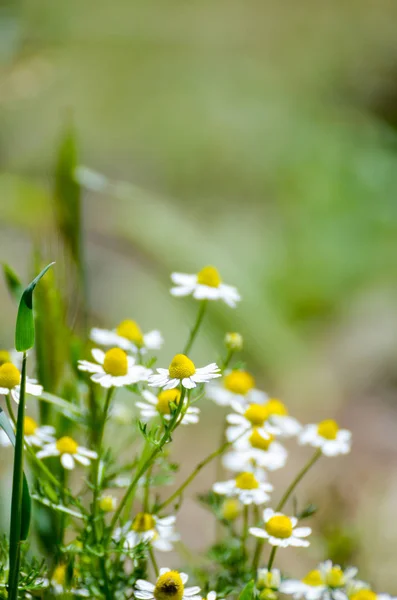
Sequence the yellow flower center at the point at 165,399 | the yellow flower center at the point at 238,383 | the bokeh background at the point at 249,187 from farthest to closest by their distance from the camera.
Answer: the bokeh background at the point at 249,187 → the yellow flower center at the point at 238,383 → the yellow flower center at the point at 165,399

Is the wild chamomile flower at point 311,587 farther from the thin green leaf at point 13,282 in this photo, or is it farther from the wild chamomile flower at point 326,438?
the thin green leaf at point 13,282

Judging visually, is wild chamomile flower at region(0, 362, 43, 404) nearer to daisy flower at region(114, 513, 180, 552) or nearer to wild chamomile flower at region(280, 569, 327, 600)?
daisy flower at region(114, 513, 180, 552)

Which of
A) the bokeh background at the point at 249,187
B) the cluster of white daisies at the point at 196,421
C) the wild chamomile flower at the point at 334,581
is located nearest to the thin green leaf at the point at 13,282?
the cluster of white daisies at the point at 196,421

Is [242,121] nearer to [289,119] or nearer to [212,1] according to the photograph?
[289,119]

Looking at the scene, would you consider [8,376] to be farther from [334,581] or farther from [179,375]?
[334,581]

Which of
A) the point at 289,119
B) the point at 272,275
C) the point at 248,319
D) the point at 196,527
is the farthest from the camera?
the point at 289,119

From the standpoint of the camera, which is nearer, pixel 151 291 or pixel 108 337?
pixel 108 337

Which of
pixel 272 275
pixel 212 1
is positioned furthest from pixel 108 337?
pixel 212 1
